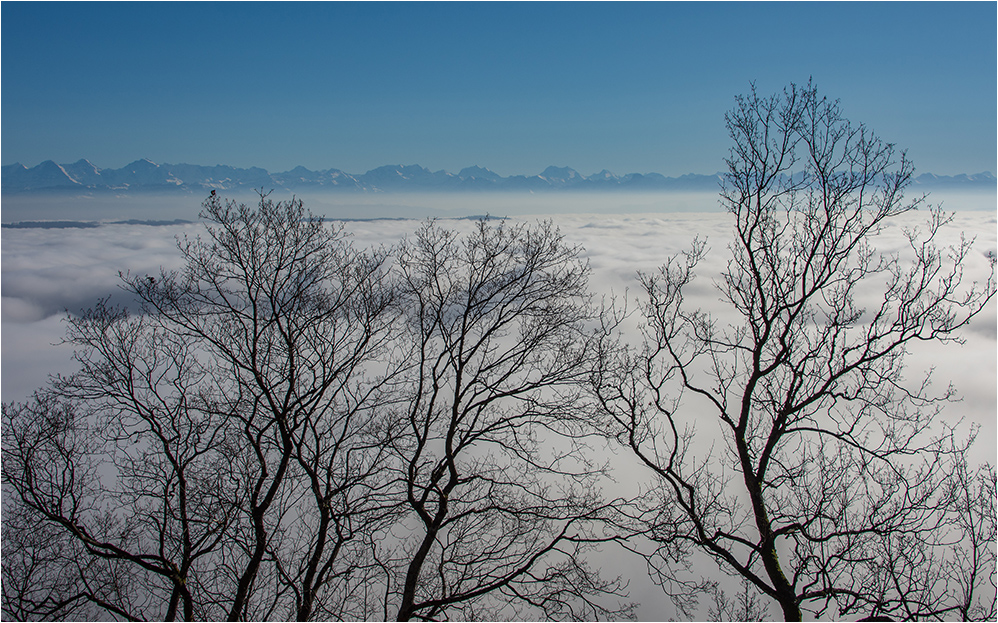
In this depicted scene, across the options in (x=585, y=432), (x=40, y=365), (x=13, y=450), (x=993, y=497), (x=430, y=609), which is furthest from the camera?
(x=40, y=365)

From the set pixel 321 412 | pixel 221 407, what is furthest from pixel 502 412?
pixel 221 407

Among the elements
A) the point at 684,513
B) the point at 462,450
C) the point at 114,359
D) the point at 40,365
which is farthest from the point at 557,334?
the point at 40,365

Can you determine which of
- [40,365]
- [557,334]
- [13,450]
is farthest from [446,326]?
[40,365]

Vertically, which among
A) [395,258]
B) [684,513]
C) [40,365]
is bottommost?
[40,365]

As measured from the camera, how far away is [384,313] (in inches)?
657

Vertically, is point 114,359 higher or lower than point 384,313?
lower

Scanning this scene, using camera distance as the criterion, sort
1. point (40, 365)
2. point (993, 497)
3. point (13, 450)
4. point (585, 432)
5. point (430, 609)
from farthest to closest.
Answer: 1. point (40, 365)
2. point (585, 432)
3. point (430, 609)
4. point (13, 450)
5. point (993, 497)

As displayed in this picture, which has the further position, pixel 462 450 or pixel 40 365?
pixel 40 365

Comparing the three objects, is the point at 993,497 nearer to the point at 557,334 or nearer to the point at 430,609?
the point at 557,334

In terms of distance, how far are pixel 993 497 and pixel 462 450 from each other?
1335 centimetres

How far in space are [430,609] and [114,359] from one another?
A: 1105 cm

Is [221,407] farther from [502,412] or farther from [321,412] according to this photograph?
[502,412]

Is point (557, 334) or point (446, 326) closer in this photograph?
point (557, 334)

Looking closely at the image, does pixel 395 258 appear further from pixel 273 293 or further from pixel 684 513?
pixel 684 513
